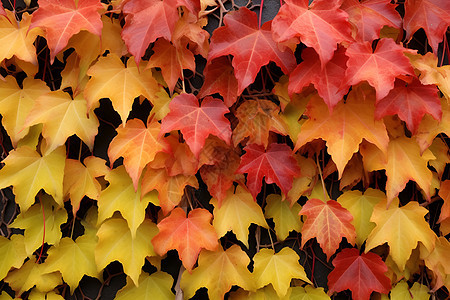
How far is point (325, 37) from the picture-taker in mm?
1159

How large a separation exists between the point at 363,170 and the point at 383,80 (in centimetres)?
36

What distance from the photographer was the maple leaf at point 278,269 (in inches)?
52.4

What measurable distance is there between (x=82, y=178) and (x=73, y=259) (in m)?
0.27

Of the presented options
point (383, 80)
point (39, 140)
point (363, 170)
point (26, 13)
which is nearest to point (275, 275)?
point (363, 170)

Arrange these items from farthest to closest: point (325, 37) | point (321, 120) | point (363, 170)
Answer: point (363, 170)
point (321, 120)
point (325, 37)

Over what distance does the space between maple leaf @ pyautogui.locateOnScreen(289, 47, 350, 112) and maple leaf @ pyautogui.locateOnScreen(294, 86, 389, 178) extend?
3.1 inches

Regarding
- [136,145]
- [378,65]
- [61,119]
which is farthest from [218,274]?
[378,65]

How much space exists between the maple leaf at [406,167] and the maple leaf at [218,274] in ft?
1.65

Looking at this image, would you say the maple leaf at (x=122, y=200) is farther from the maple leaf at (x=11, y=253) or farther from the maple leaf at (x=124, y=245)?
the maple leaf at (x=11, y=253)

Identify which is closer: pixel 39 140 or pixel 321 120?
pixel 321 120

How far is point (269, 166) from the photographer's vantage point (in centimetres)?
130

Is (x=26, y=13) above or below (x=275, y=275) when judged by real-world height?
above

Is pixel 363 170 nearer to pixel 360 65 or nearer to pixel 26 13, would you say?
pixel 360 65

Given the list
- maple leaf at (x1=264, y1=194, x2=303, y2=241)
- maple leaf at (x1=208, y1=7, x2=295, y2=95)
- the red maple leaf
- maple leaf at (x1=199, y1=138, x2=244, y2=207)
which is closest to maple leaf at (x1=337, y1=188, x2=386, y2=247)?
maple leaf at (x1=264, y1=194, x2=303, y2=241)
